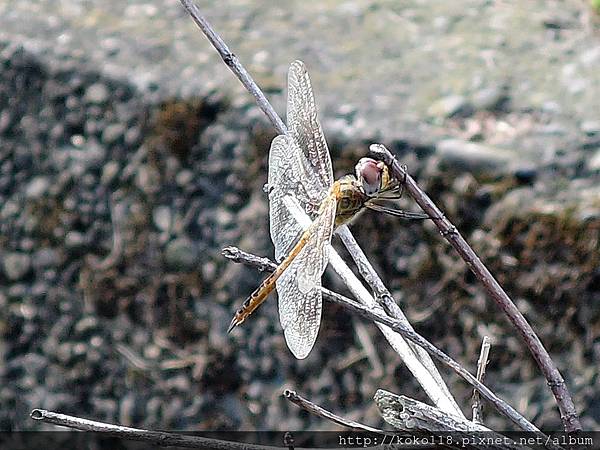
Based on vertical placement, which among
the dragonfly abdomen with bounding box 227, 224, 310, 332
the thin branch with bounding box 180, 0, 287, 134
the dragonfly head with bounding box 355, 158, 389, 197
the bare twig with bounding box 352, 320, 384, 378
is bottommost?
the bare twig with bounding box 352, 320, 384, 378

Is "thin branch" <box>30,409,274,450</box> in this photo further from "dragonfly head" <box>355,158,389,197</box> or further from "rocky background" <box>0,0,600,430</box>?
"rocky background" <box>0,0,600,430</box>

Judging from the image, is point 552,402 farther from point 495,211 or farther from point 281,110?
point 281,110

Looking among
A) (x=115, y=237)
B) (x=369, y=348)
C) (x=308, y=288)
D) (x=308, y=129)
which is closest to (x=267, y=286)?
(x=308, y=288)

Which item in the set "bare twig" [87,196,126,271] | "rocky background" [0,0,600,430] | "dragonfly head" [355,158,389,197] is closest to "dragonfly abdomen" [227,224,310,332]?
"dragonfly head" [355,158,389,197]

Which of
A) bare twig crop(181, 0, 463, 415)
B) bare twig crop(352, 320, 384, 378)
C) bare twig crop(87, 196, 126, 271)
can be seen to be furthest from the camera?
bare twig crop(87, 196, 126, 271)

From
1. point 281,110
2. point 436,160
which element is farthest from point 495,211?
point 281,110
